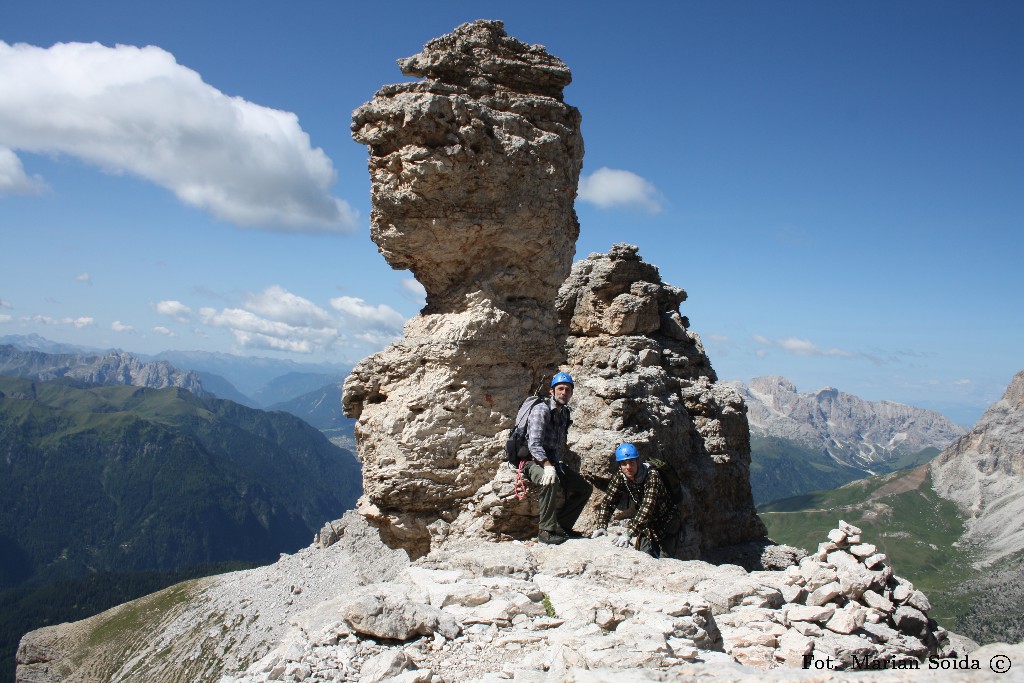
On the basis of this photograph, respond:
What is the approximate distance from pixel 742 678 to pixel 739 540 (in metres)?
23.9

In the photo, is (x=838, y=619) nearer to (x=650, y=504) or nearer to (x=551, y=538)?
(x=650, y=504)

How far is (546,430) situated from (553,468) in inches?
28.9

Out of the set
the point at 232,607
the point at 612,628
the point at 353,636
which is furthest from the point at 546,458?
the point at 232,607

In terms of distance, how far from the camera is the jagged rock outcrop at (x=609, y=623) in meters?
7.17

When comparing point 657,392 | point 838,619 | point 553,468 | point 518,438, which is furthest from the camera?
point 657,392

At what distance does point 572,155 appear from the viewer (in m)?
16.0

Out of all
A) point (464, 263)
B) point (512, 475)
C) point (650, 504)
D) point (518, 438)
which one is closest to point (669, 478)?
point (650, 504)

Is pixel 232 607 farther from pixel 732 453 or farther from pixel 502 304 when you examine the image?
pixel 502 304

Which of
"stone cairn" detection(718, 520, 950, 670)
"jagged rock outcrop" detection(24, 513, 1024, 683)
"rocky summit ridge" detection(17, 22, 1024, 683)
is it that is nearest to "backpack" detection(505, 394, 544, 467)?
"rocky summit ridge" detection(17, 22, 1024, 683)

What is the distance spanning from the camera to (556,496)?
12492 millimetres

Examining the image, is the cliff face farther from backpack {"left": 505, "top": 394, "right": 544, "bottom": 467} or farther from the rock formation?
backpack {"left": 505, "top": 394, "right": 544, "bottom": 467}

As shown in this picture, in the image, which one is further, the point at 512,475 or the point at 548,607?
the point at 512,475

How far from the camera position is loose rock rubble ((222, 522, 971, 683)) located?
7.42 m

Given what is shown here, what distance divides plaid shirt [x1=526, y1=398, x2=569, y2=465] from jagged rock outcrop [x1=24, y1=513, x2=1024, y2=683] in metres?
1.75
